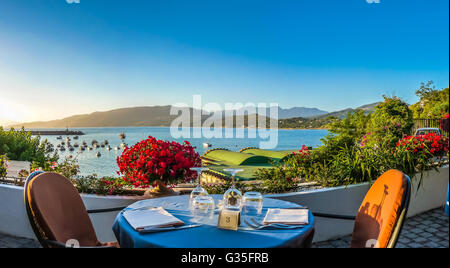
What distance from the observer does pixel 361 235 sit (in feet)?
5.34

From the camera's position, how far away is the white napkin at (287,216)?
1.39 meters

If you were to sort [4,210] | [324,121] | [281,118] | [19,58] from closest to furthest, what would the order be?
[4,210], [19,58], [281,118], [324,121]

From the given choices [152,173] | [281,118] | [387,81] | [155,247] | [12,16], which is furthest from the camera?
[387,81]

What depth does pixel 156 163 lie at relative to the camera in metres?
2.24

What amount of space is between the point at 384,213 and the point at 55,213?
174 centimetres

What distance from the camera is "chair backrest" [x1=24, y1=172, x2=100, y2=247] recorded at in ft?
4.66

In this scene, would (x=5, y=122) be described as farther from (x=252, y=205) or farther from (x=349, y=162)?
(x=349, y=162)

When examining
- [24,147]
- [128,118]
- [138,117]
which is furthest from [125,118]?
[24,147]

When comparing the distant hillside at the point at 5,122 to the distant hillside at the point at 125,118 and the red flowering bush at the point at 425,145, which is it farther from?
the red flowering bush at the point at 425,145

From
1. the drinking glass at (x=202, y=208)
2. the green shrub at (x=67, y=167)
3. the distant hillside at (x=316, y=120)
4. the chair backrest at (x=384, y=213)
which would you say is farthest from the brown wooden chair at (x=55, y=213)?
the distant hillside at (x=316, y=120)

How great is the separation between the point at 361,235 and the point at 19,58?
689 centimetres

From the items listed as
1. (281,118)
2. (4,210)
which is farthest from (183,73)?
(4,210)

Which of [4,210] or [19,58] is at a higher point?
[19,58]

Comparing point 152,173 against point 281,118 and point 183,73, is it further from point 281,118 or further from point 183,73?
point 183,73
